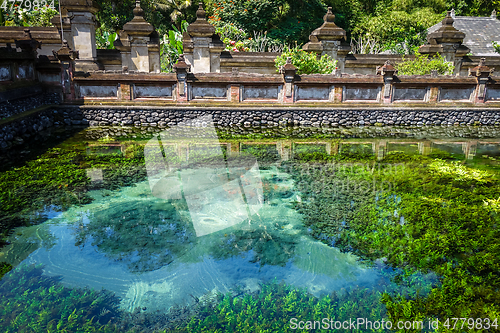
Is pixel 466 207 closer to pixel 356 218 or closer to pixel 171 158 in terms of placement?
pixel 356 218

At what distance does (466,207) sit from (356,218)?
246 cm

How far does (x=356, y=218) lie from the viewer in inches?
279

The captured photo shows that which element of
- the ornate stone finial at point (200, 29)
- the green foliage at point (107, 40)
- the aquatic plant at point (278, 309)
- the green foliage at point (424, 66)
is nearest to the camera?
the aquatic plant at point (278, 309)

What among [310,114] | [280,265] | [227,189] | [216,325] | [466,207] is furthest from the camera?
[310,114]

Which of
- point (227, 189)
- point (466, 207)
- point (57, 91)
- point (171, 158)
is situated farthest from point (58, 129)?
point (466, 207)

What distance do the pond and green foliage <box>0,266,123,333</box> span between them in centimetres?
2

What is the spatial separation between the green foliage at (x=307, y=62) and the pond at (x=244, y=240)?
6.44 m

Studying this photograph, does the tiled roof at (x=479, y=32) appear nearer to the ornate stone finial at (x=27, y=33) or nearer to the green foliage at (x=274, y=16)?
the green foliage at (x=274, y=16)

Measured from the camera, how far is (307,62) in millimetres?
16328

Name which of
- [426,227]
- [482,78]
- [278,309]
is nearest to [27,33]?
[278,309]

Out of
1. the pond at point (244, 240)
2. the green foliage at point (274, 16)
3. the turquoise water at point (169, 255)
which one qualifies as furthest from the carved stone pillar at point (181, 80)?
the green foliage at point (274, 16)

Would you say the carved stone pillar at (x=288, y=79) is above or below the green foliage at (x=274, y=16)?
below

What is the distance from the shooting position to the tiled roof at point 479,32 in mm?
25344

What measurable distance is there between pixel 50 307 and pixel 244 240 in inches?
118
